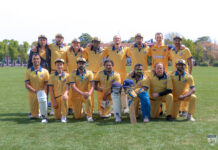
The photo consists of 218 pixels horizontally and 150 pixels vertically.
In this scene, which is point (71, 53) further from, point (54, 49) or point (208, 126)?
point (208, 126)

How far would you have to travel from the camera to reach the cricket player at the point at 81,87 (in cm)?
608

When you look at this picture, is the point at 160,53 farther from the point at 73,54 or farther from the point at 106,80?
the point at 73,54

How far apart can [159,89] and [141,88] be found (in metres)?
0.55

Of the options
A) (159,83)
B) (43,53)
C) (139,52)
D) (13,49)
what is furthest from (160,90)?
(13,49)

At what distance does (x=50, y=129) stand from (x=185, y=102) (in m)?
3.73

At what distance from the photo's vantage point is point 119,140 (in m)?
4.41

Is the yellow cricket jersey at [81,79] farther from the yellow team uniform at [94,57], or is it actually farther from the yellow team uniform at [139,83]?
the yellow team uniform at [139,83]

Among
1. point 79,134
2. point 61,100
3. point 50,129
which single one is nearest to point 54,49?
point 61,100

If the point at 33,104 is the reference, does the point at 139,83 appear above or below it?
above

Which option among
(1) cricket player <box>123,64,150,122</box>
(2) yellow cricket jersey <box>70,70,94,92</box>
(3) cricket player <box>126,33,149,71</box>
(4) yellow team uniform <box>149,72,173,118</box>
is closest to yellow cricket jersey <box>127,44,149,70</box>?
(3) cricket player <box>126,33,149,71</box>

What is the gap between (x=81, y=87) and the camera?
6328mm

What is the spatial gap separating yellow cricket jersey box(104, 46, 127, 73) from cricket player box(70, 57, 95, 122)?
1.11m

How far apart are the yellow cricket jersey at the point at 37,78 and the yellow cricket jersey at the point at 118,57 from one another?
79.4 inches

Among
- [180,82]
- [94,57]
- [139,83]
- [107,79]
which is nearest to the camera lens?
[139,83]
